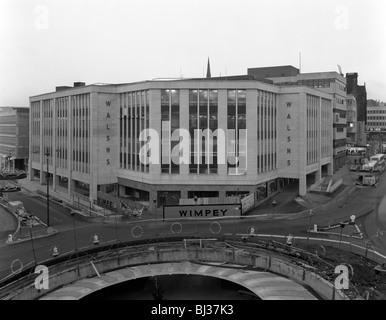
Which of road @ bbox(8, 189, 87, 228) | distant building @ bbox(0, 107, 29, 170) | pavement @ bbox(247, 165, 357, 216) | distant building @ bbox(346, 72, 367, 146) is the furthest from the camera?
distant building @ bbox(346, 72, 367, 146)

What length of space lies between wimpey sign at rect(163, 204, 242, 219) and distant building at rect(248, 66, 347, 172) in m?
38.1

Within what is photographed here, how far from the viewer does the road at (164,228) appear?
99.5ft

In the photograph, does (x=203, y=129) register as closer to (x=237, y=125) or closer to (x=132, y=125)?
(x=237, y=125)

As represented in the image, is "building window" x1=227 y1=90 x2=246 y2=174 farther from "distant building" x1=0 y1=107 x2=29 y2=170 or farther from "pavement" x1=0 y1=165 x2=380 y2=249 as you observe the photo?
"distant building" x1=0 y1=107 x2=29 y2=170

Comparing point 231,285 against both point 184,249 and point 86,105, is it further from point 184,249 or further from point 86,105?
point 86,105

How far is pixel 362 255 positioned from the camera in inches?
1136

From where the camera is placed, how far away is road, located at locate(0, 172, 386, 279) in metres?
30.3

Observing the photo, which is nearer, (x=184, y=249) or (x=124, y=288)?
(x=124, y=288)

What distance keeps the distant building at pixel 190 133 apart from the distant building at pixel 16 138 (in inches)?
1080

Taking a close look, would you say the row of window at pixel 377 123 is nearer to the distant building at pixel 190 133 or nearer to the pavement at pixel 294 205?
the distant building at pixel 190 133

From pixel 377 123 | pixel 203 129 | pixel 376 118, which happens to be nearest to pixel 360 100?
pixel 376 118

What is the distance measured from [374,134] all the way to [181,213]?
141m

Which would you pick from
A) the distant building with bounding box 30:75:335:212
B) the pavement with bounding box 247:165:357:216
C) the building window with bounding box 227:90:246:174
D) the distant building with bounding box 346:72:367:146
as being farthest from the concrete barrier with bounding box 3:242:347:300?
the distant building with bounding box 346:72:367:146
